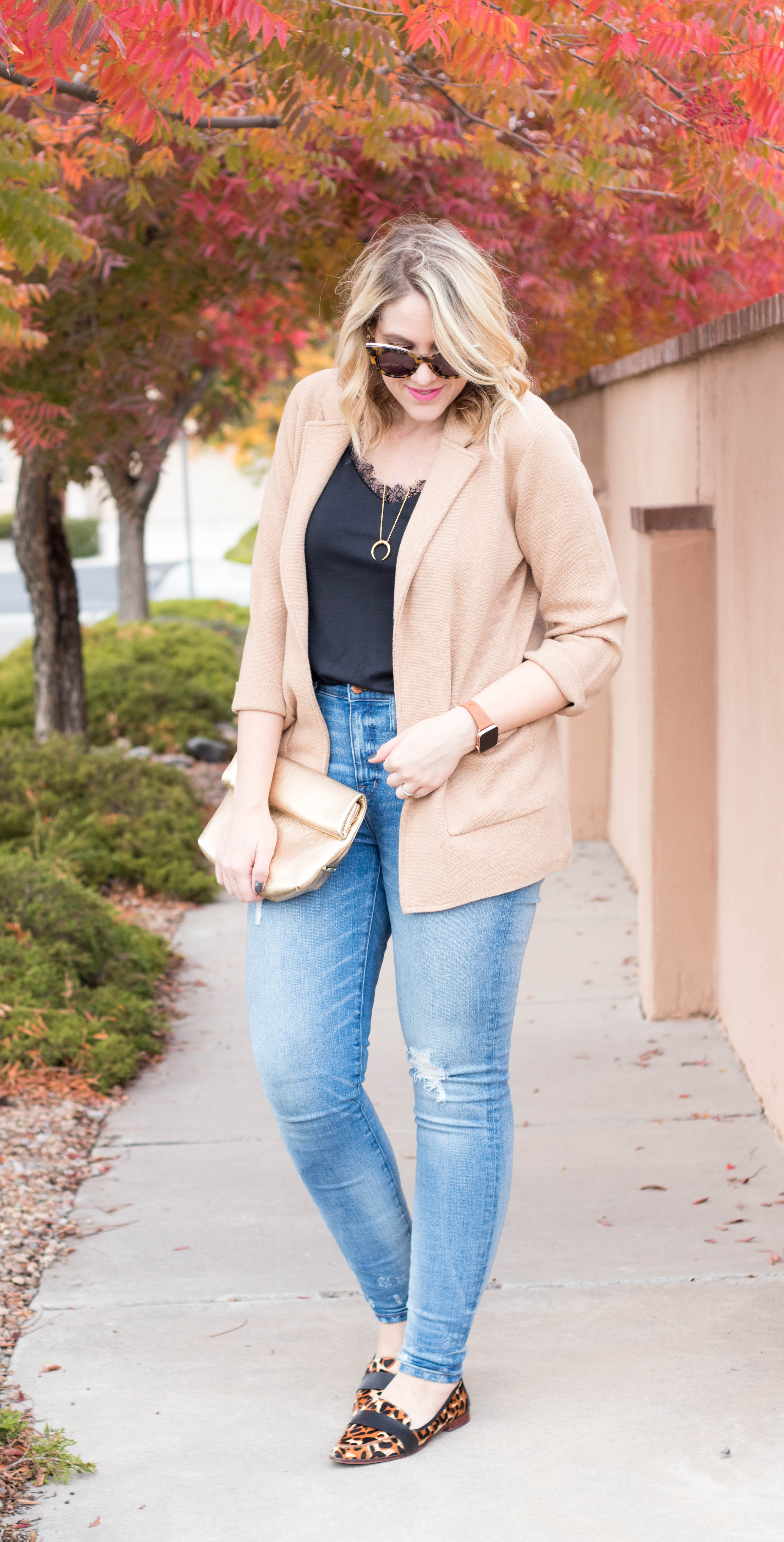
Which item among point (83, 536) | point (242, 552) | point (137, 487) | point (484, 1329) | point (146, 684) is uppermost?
point (83, 536)

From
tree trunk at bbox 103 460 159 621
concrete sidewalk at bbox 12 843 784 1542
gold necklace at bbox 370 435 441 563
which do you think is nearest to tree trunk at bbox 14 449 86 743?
tree trunk at bbox 103 460 159 621

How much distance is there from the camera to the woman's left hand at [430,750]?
95.4 inches

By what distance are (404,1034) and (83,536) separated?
123 feet

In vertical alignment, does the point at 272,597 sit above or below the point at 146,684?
above

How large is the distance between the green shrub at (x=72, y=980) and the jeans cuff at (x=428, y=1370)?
206 centimetres

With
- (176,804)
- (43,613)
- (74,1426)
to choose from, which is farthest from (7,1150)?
(43,613)

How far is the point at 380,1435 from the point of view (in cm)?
266

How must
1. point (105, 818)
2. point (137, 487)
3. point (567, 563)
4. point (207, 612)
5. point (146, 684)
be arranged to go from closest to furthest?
1. point (567, 563)
2. point (105, 818)
3. point (137, 487)
4. point (146, 684)
5. point (207, 612)

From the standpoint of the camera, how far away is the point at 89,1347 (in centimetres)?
312

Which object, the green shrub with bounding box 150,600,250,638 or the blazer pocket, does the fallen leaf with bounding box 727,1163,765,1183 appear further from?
the green shrub with bounding box 150,600,250,638

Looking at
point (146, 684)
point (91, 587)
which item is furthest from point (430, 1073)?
point (91, 587)

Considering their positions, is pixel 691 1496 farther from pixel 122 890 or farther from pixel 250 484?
pixel 250 484

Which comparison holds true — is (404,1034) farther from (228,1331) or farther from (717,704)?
(717,704)

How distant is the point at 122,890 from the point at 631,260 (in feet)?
11.6
